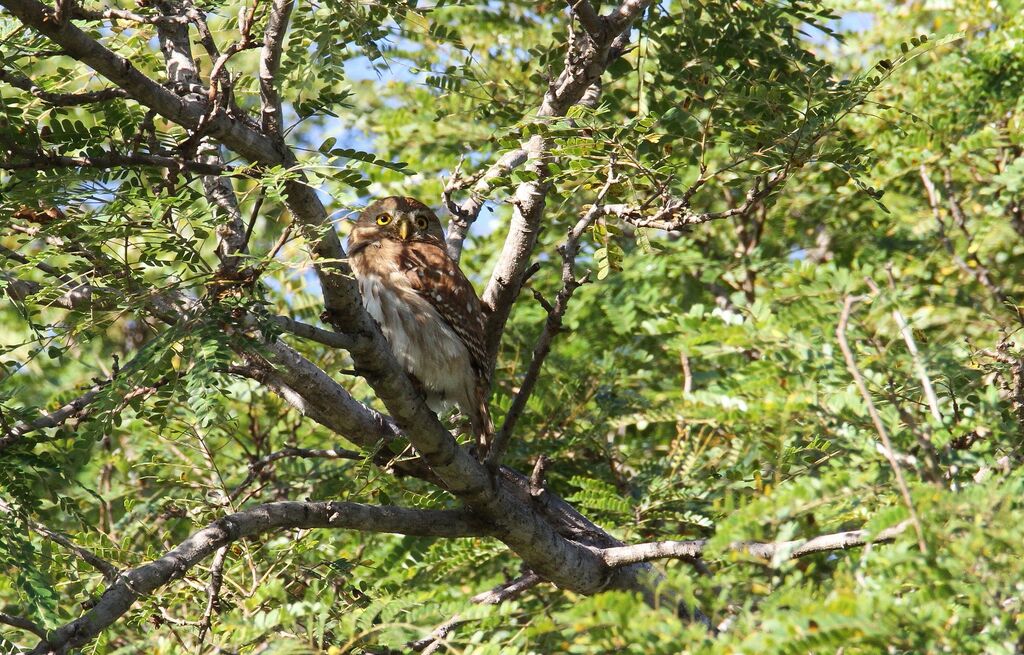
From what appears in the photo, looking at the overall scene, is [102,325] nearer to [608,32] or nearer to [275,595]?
[275,595]

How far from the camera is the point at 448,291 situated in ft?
17.5

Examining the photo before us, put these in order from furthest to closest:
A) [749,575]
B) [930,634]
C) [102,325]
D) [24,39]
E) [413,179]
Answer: [413,179] → [24,39] → [102,325] → [749,575] → [930,634]

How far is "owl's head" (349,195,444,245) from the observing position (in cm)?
586

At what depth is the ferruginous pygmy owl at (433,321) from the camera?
203 inches

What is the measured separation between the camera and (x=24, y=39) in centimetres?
345

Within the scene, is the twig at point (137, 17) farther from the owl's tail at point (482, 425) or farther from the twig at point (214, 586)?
the owl's tail at point (482, 425)

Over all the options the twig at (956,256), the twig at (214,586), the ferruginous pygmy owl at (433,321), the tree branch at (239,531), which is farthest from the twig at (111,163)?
the twig at (956,256)

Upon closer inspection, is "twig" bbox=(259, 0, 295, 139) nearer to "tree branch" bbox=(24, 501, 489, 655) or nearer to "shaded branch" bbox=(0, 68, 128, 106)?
"shaded branch" bbox=(0, 68, 128, 106)

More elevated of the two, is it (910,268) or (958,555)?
(910,268)

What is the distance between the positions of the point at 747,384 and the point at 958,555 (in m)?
1.38

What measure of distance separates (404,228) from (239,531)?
8.87 ft

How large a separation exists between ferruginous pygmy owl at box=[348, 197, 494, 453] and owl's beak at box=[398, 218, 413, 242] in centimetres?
19

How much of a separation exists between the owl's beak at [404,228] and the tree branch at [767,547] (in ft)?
7.18

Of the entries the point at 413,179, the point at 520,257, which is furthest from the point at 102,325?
the point at 413,179
